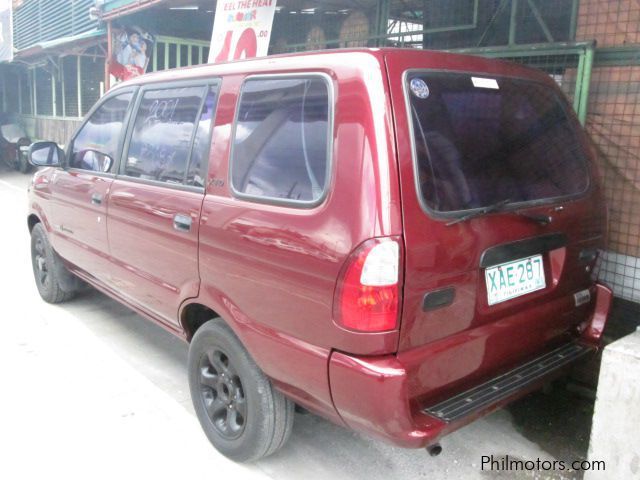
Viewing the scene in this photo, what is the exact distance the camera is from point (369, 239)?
2.01m

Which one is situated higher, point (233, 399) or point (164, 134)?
point (164, 134)

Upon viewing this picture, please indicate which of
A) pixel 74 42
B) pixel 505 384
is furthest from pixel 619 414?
pixel 74 42

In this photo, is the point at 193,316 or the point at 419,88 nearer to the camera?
the point at 419,88

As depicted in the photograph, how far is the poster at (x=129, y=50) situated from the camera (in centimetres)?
877

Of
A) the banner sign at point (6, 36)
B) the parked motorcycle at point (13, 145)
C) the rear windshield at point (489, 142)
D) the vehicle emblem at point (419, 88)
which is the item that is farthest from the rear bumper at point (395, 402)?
the banner sign at point (6, 36)

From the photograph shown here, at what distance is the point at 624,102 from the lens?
358 centimetres

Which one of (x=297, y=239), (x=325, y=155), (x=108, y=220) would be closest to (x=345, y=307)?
(x=297, y=239)

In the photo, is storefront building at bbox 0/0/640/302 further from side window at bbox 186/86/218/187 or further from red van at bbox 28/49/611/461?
side window at bbox 186/86/218/187

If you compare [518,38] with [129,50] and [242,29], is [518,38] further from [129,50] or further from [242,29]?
[129,50]

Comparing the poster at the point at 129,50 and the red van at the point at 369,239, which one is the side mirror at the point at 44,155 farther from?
the poster at the point at 129,50

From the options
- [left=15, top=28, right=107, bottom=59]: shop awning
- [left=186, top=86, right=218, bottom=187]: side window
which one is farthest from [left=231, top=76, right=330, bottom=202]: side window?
[left=15, top=28, right=107, bottom=59]: shop awning

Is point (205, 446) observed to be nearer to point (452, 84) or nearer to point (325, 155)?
point (325, 155)

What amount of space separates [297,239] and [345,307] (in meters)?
0.35

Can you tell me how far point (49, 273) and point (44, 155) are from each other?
45.3 inches
